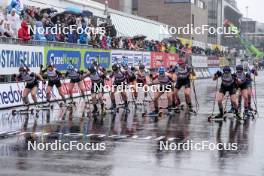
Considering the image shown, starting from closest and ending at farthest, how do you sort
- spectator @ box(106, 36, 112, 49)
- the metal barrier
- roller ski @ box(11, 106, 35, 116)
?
roller ski @ box(11, 106, 35, 116), the metal barrier, spectator @ box(106, 36, 112, 49)

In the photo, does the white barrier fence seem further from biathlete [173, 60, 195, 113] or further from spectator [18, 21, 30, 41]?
biathlete [173, 60, 195, 113]

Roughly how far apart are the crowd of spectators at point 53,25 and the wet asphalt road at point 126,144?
4508 millimetres

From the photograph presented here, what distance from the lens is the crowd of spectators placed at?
23.9 m

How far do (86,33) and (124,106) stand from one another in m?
10.1

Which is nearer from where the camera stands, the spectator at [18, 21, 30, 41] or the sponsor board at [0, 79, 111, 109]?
the sponsor board at [0, 79, 111, 109]

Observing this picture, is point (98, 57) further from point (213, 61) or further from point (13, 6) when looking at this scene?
point (213, 61)

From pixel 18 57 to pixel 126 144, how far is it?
38.0 ft

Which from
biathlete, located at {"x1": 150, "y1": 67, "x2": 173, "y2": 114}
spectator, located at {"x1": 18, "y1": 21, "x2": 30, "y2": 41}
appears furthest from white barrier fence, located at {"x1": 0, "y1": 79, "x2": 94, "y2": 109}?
biathlete, located at {"x1": 150, "y1": 67, "x2": 173, "y2": 114}

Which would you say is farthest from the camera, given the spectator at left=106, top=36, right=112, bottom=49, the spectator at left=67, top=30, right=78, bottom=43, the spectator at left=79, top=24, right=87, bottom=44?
the spectator at left=106, top=36, right=112, bottom=49

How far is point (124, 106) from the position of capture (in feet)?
75.0

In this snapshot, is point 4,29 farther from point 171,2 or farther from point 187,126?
point 171,2

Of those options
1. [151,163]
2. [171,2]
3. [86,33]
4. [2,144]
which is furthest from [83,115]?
[171,2]

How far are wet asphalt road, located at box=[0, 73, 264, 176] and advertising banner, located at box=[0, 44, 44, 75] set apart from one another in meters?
2.73

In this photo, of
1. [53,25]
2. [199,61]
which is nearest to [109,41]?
Answer: [53,25]
